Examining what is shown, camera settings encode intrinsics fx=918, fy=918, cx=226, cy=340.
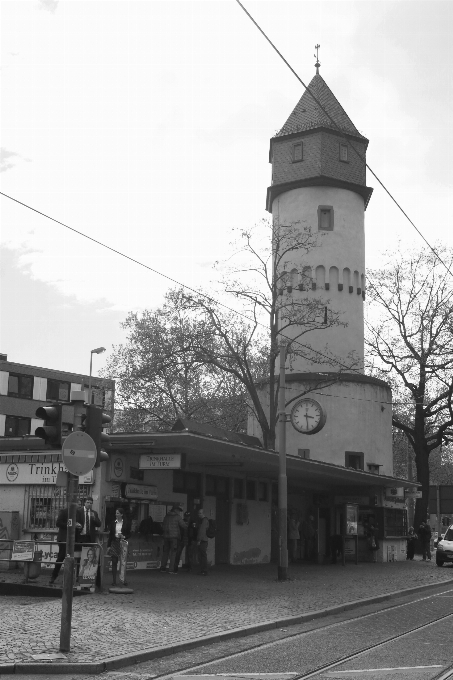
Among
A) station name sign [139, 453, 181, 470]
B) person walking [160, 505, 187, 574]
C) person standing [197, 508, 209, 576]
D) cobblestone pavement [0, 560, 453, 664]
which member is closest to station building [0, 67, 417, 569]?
station name sign [139, 453, 181, 470]

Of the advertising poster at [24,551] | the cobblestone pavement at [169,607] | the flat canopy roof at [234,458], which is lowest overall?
the cobblestone pavement at [169,607]

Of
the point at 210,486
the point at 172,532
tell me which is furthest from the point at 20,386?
the point at 172,532

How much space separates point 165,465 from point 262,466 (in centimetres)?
552

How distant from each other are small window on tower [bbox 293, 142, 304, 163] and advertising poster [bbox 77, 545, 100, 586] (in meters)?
29.9

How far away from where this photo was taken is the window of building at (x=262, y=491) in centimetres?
3050

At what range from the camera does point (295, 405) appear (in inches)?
1507

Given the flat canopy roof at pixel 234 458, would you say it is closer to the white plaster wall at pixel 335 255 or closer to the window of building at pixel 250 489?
the window of building at pixel 250 489

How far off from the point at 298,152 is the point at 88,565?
99.8 feet

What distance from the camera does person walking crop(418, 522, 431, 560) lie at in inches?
1586

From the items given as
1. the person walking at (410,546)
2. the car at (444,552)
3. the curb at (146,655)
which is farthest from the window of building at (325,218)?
the curb at (146,655)

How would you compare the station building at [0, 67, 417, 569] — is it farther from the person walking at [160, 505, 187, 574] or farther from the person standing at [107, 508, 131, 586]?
the person standing at [107, 508, 131, 586]

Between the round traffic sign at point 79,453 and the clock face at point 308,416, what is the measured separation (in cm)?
2658

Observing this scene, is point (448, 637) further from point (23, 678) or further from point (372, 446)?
point (372, 446)

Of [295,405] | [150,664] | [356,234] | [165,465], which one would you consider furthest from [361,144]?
[150,664]
